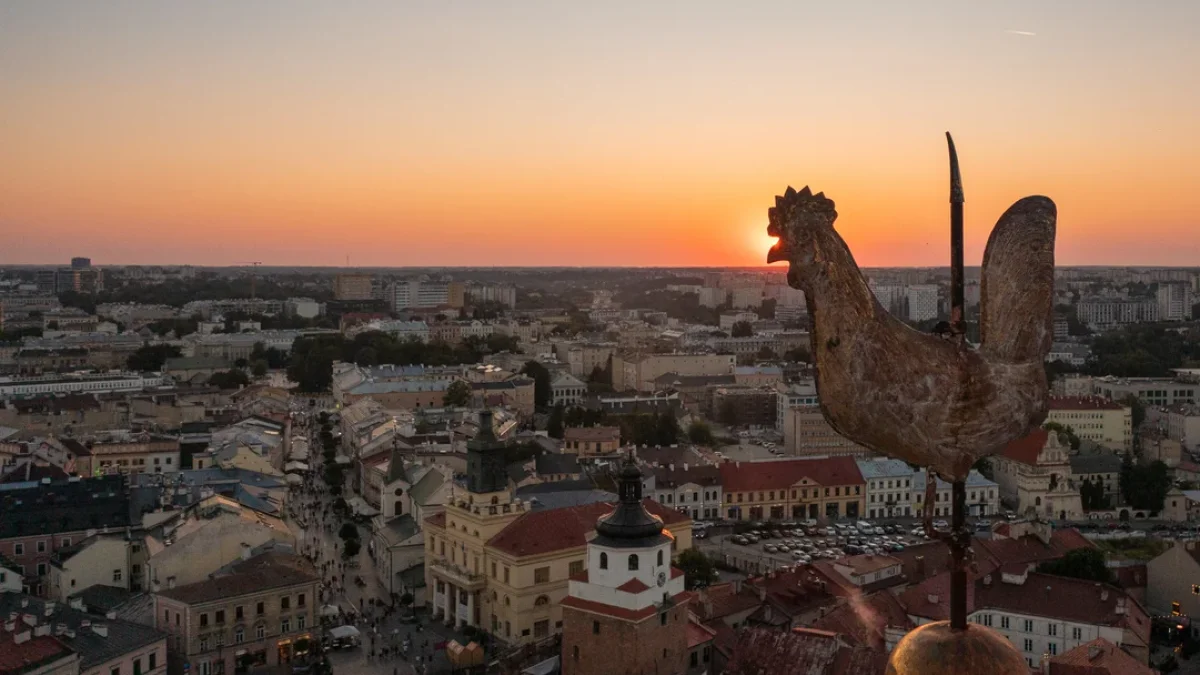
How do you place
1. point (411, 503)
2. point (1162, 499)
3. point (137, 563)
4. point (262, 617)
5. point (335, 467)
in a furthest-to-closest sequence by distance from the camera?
1. point (335, 467)
2. point (1162, 499)
3. point (411, 503)
4. point (137, 563)
5. point (262, 617)

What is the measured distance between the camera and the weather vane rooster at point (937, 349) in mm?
2967

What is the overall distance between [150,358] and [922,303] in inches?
3025

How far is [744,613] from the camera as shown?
22.9 meters

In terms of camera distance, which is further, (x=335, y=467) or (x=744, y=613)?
(x=335, y=467)

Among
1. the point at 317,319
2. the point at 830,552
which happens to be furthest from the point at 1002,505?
the point at 317,319

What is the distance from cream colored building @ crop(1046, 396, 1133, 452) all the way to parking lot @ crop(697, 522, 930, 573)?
17847 millimetres

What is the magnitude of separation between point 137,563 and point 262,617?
523 centimetres

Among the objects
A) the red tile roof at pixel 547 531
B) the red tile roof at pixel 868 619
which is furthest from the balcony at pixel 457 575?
the red tile roof at pixel 868 619

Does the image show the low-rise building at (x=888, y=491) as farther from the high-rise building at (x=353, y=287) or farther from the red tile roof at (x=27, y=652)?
the high-rise building at (x=353, y=287)

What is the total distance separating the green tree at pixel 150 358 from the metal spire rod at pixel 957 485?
7302cm

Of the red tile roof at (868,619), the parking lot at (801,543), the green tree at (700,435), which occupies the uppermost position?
the red tile roof at (868,619)

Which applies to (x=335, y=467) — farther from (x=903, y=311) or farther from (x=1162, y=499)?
(x=903, y=311)

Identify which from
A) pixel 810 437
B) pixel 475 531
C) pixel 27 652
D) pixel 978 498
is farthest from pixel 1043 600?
pixel 810 437

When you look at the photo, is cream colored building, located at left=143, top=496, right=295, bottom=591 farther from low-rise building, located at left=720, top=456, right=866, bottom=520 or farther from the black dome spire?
low-rise building, located at left=720, top=456, right=866, bottom=520
